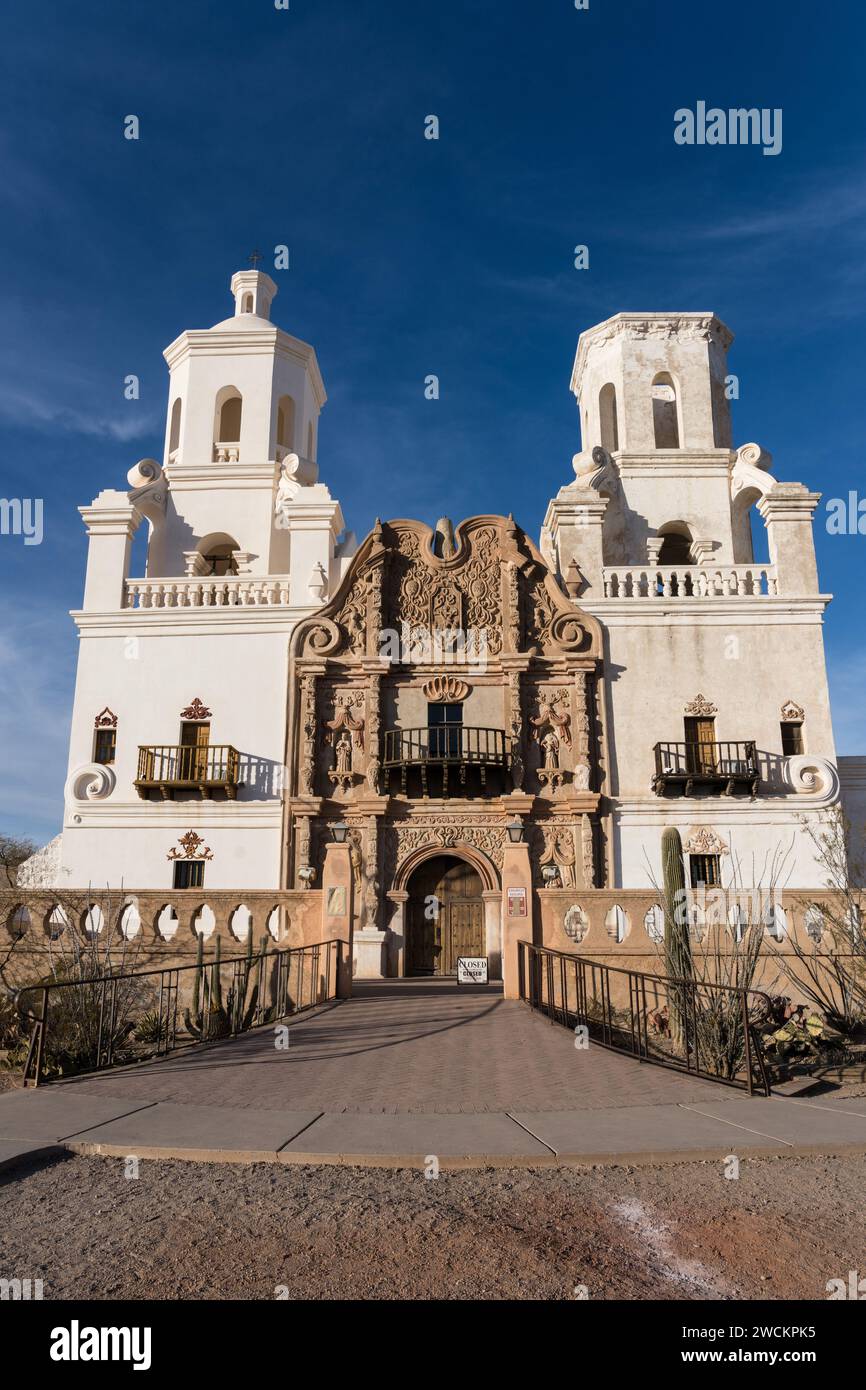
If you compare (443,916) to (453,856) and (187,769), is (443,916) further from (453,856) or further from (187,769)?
(187,769)

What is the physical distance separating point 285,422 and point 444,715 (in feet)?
44.5

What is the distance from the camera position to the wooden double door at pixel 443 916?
24.4 metres

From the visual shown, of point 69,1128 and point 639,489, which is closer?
point 69,1128

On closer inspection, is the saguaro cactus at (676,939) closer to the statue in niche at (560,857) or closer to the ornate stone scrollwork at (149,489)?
the statue in niche at (560,857)

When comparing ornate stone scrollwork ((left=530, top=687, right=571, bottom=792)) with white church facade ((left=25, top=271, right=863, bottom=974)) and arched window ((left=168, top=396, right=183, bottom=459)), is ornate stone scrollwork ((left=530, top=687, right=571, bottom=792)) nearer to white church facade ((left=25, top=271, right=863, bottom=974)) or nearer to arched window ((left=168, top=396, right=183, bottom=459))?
white church facade ((left=25, top=271, right=863, bottom=974))

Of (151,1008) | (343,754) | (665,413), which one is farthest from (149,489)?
(151,1008)

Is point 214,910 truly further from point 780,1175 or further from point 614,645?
point 614,645

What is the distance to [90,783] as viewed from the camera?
988 inches

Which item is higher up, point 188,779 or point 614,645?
point 614,645

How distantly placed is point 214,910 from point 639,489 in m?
20.6

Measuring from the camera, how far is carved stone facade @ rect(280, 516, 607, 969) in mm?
24578

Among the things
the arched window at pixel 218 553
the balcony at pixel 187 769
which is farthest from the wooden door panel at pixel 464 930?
the arched window at pixel 218 553

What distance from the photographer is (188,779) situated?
973 inches
